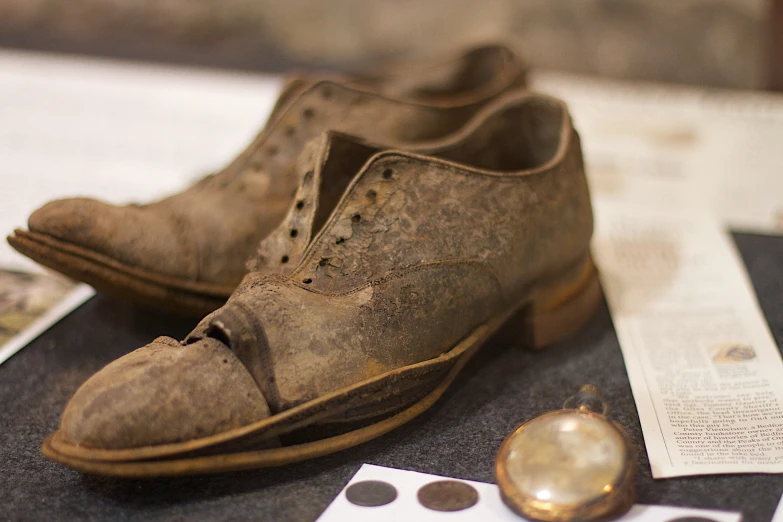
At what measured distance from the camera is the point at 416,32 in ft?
8.14

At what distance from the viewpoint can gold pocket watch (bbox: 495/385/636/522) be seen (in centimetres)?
76

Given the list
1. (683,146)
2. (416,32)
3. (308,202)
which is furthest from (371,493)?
(416,32)

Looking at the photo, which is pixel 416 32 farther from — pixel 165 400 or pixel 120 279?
pixel 165 400

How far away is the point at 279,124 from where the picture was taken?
48.6 inches

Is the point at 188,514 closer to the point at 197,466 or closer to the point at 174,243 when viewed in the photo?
the point at 197,466

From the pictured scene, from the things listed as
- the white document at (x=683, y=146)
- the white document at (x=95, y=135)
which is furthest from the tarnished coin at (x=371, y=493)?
the white document at (x=683, y=146)

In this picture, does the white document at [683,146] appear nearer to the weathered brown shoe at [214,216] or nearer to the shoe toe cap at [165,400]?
the weathered brown shoe at [214,216]

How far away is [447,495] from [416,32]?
1893mm

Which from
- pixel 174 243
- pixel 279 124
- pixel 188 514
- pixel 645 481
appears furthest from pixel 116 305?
pixel 645 481

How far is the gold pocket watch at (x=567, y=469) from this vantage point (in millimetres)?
763

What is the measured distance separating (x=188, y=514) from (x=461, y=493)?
0.28 meters

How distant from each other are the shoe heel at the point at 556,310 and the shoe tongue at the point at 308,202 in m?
0.31

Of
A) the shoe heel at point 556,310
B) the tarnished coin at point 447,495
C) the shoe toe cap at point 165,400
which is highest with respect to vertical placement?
the shoe toe cap at point 165,400

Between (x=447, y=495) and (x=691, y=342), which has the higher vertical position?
(x=447, y=495)
